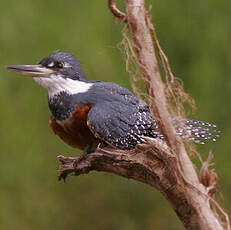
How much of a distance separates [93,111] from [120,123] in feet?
0.28

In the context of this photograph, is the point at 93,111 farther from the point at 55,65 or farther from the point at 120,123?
the point at 55,65

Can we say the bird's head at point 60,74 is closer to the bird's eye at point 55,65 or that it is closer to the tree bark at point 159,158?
the bird's eye at point 55,65

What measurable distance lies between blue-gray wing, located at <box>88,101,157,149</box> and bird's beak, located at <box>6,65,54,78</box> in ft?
0.57

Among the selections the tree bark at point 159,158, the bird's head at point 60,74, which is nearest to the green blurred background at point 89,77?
the bird's head at point 60,74

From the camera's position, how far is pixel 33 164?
222 cm


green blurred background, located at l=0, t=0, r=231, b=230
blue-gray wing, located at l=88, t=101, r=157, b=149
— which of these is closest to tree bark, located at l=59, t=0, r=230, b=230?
blue-gray wing, located at l=88, t=101, r=157, b=149

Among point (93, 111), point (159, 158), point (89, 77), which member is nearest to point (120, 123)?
point (93, 111)

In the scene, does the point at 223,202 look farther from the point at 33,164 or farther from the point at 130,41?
the point at 130,41

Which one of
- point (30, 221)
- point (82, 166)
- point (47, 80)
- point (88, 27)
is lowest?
point (30, 221)

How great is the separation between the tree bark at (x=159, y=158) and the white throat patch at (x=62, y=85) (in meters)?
0.24

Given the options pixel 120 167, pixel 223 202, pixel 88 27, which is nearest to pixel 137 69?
pixel 120 167

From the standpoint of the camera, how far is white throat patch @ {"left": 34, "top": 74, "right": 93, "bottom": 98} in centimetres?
155

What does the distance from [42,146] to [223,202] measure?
0.82m

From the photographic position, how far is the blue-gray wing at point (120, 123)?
1.45 meters
